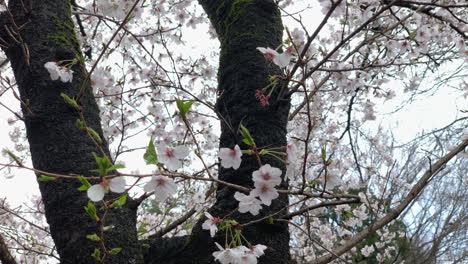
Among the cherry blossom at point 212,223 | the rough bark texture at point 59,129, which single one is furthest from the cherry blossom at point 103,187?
the rough bark texture at point 59,129

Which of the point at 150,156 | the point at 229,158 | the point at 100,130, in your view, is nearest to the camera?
the point at 150,156

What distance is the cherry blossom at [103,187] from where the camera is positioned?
0.78 m

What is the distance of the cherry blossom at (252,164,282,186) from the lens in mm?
887

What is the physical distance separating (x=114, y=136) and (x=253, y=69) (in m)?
2.31

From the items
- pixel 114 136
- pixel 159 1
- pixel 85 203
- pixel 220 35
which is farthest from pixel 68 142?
pixel 159 1

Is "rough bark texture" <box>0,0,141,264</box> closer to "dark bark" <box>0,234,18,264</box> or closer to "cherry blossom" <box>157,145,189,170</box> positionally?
"dark bark" <box>0,234,18,264</box>

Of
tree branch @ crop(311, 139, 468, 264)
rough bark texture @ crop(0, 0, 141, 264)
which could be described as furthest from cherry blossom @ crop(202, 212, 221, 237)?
tree branch @ crop(311, 139, 468, 264)

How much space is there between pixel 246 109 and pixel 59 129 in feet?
2.21

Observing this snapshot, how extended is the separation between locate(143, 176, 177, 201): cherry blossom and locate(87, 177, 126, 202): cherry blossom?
0.06 meters

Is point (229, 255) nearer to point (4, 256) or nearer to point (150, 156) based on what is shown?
point (150, 156)

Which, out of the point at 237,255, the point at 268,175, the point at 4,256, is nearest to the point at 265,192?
the point at 268,175

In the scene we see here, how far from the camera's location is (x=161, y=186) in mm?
884

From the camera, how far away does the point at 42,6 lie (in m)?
1.56

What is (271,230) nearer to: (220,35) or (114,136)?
(220,35)
